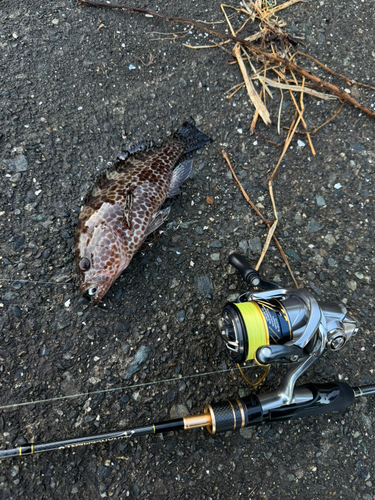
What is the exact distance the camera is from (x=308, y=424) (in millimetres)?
2725

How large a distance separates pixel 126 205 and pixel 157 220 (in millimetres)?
280

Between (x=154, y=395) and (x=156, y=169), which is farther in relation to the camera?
(x=156, y=169)

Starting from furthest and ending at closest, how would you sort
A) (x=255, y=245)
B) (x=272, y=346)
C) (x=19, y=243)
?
(x=255, y=245) < (x=19, y=243) < (x=272, y=346)

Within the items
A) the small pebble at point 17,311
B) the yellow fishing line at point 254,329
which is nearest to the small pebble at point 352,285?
the yellow fishing line at point 254,329

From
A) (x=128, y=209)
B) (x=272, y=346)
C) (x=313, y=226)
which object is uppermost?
(x=128, y=209)

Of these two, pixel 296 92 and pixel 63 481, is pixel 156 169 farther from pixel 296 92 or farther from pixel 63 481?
pixel 63 481

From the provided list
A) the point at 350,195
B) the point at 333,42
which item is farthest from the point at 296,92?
the point at 350,195

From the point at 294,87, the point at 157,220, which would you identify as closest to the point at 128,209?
the point at 157,220

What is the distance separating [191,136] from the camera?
3281mm

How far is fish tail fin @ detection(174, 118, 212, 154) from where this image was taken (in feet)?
10.7

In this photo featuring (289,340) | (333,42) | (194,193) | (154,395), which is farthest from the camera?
(333,42)

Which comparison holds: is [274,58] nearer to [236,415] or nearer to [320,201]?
[320,201]

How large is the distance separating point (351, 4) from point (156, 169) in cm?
318

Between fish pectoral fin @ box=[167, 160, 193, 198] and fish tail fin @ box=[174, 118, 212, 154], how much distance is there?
150 millimetres
